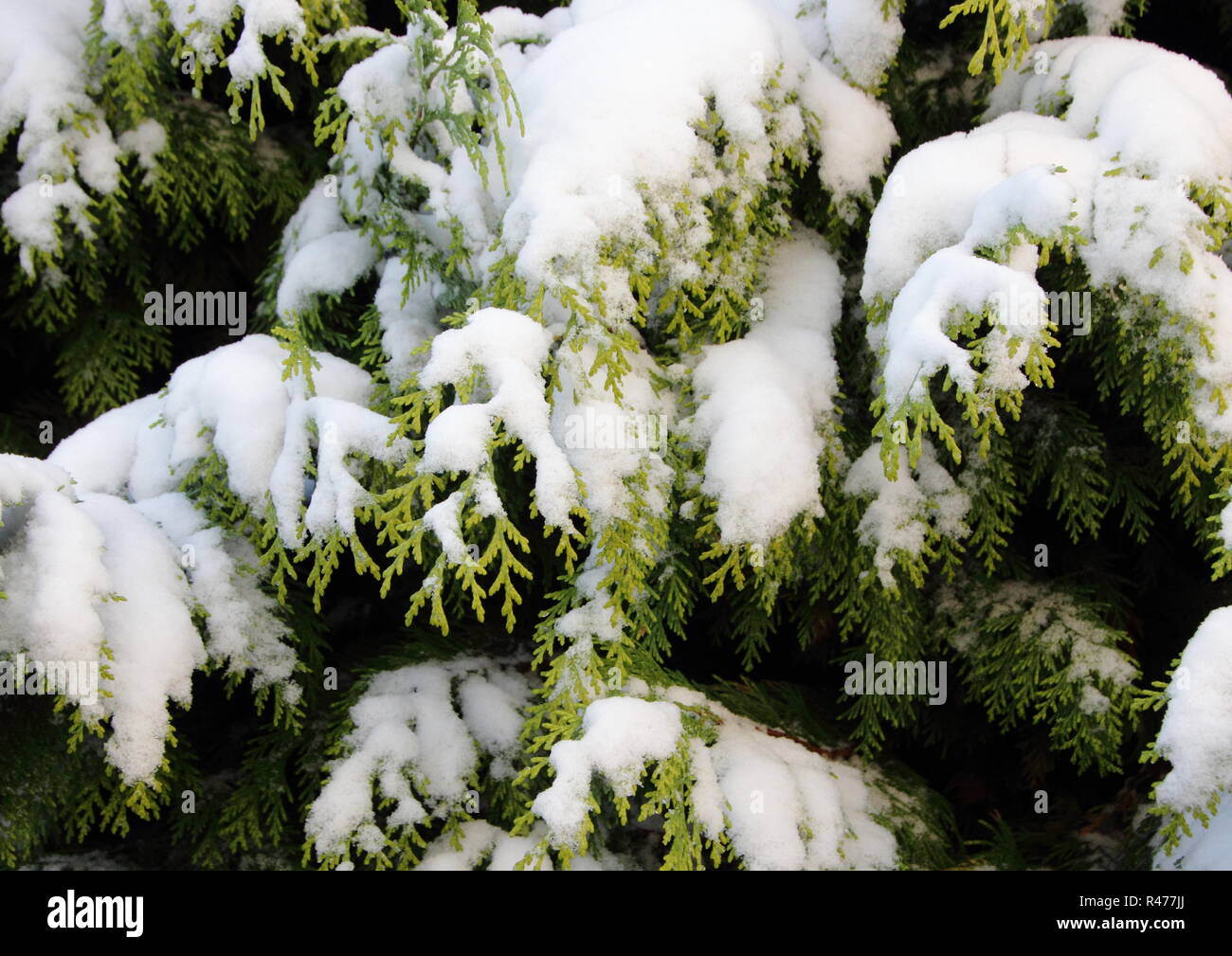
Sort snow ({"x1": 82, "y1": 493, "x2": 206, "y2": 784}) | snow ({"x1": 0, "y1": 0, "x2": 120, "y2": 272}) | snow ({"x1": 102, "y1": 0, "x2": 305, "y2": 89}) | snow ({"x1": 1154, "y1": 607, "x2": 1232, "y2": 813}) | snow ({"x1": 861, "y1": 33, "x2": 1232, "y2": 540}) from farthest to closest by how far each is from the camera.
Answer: snow ({"x1": 0, "y1": 0, "x2": 120, "y2": 272}) < snow ({"x1": 102, "y1": 0, "x2": 305, "y2": 89}) < snow ({"x1": 82, "y1": 493, "x2": 206, "y2": 784}) < snow ({"x1": 861, "y1": 33, "x2": 1232, "y2": 540}) < snow ({"x1": 1154, "y1": 607, "x2": 1232, "y2": 813})

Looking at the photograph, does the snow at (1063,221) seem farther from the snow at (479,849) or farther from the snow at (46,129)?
the snow at (46,129)

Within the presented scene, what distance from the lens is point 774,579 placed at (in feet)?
6.74

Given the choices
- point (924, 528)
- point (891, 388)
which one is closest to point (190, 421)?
point (891, 388)

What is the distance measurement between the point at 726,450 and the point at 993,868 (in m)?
1.06

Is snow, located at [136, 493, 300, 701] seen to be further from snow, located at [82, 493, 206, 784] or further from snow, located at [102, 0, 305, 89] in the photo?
snow, located at [102, 0, 305, 89]

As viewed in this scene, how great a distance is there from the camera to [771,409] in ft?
6.37

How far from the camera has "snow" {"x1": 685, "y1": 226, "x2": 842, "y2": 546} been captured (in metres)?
1.90

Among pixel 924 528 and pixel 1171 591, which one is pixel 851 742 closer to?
pixel 924 528

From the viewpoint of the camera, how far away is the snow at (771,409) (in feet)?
6.23

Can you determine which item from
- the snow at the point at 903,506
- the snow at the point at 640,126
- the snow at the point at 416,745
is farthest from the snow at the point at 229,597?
the snow at the point at 903,506

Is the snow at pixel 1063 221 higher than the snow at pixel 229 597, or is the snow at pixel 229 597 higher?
the snow at pixel 1063 221

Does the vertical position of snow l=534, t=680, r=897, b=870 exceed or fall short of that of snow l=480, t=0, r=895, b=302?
it falls short

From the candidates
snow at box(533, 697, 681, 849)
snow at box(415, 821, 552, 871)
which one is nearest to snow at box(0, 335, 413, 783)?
snow at box(415, 821, 552, 871)

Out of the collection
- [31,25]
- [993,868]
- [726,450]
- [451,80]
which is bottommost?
[993,868]
